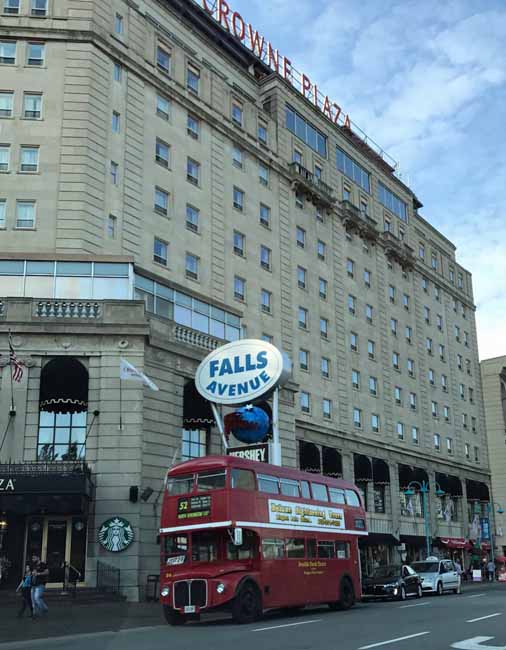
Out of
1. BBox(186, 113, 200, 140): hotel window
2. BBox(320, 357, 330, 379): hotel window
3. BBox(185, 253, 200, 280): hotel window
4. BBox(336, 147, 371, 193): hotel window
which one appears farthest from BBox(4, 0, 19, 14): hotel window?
BBox(320, 357, 330, 379): hotel window

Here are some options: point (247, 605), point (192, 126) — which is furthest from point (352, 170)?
point (247, 605)

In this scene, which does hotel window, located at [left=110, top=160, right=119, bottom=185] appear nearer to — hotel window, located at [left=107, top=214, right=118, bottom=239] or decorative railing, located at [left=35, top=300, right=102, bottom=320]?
hotel window, located at [left=107, top=214, right=118, bottom=239]

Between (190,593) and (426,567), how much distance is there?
927 inches

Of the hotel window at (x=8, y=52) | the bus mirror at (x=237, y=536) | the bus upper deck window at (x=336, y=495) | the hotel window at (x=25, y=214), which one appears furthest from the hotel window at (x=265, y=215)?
the bus mirror at (x=237, y=536)

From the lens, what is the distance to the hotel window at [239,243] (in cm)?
5128

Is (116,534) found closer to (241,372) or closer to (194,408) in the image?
(194,408)

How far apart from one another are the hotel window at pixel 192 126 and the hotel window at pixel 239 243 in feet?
22.1

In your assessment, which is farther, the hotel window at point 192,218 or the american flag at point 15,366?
the hotel window at point 192,218

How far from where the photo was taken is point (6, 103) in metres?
42.4

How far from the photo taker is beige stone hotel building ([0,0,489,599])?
32906 mm

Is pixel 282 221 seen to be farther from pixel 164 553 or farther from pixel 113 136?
pixel 164 553

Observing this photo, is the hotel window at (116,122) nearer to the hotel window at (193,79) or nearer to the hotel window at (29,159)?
the hotel window at (29,159)

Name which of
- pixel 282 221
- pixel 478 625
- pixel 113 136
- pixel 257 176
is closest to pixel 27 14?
pixel 113 136

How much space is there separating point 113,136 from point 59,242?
7895 millimetres
